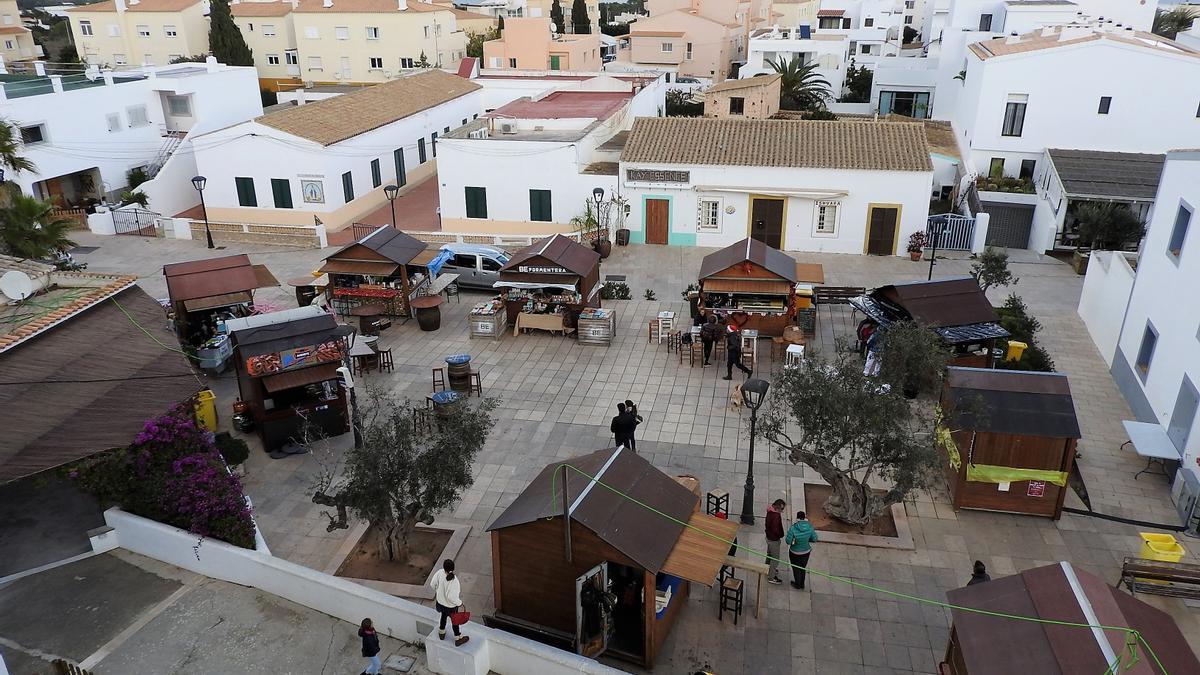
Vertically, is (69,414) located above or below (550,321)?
above

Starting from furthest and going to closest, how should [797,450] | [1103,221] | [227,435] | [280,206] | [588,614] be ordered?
[280,206], [1103,221], [227,435], [797,450], [588,614]

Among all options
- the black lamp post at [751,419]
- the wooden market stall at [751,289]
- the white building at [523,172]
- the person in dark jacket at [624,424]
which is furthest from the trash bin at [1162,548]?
the white building at [523,172]

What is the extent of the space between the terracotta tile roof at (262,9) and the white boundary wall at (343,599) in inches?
2287

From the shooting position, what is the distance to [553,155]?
28609 millimetres

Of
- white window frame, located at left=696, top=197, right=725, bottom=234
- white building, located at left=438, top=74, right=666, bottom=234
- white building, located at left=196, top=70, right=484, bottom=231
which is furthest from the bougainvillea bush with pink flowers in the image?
white window frame, located at left=696, top=197, right=725, bottom=234

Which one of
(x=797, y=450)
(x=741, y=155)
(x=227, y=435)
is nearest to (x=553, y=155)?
(x=741, y=155)

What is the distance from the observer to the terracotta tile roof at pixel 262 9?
60.8 metres

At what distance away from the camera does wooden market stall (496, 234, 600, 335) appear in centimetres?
2055

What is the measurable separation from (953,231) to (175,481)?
25.1m

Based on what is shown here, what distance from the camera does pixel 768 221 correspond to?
27750 millimetres

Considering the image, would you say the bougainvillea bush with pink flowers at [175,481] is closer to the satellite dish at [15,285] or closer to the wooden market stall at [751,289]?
the satellite dish at [15,285]

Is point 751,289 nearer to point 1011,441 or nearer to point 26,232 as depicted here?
point 1011,441

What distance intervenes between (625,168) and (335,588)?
20.1 metres

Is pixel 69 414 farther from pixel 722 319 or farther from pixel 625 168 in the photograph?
pixel 625 168
